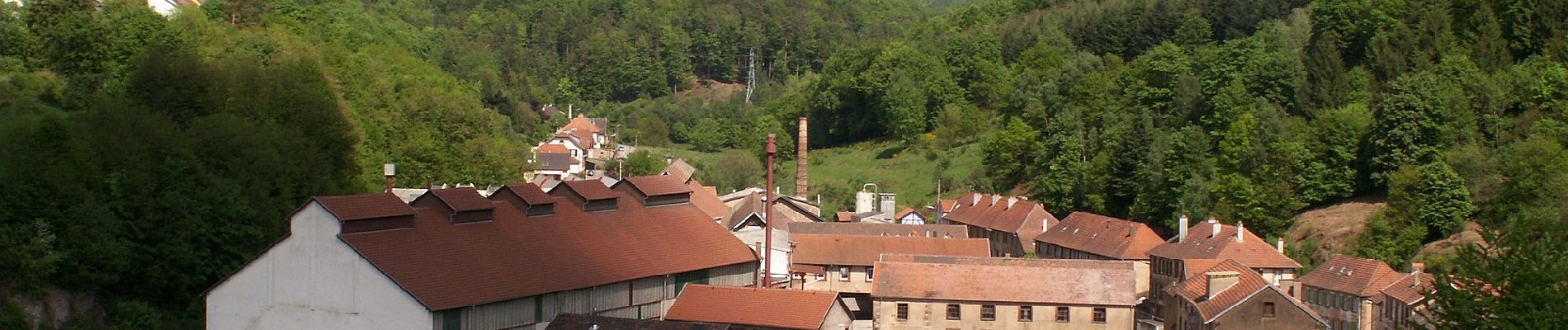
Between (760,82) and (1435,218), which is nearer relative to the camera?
(1435,218)

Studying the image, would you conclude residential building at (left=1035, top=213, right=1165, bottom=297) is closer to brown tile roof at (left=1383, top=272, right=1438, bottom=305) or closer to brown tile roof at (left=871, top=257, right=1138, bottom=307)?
brown tile roof at (left=871, top=257, right=1138, bottom=307)

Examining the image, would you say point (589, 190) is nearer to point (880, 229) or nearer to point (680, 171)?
point (880, 229)

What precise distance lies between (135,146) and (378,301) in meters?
12.2

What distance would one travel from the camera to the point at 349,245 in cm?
3416

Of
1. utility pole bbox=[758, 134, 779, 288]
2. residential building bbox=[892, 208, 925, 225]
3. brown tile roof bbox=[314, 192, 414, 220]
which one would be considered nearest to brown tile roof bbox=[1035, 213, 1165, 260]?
residential building bbox=[892, 208, 925, 225]

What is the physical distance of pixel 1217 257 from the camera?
5125cm

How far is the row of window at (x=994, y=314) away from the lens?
45.5 meters

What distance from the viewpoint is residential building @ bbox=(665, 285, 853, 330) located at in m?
36.8

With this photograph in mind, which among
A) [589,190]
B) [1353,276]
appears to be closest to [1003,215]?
[1353,276]

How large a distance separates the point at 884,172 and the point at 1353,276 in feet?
170

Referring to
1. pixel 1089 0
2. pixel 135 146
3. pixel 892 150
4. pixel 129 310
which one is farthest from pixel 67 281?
pixel 1089 0

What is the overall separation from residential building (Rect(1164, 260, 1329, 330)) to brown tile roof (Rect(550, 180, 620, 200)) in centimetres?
Answer: 1680

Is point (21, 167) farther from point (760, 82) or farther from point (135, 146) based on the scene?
point (760, 82)

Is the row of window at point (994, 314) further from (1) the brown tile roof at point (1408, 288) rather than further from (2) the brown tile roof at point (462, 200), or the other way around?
(2) the brown tile roof at point (462, 200)
